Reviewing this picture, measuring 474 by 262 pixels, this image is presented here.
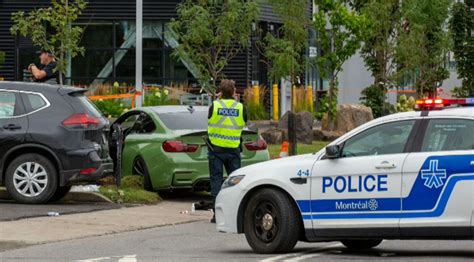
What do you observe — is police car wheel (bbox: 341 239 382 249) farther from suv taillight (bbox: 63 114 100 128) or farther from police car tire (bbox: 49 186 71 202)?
police car tire (bbox: 49 186 71 202)

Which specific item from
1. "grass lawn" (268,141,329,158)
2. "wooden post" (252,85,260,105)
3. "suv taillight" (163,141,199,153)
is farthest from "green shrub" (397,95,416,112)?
"suv taillight" (163,141,199,153)

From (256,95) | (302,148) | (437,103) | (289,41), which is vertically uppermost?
(289,41)

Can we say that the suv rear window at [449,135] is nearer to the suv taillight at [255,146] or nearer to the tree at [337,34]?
the suv taillight at [255,146]

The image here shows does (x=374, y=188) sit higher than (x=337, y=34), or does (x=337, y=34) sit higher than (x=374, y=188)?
(x=337, y=34)

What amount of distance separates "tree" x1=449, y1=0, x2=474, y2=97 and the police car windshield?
71.6ft

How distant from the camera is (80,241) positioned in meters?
14.4

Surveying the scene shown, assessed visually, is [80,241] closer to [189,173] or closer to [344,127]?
[189,173]

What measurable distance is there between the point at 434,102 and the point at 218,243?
324 centimetres

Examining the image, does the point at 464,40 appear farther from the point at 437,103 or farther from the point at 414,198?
the point at 414,198

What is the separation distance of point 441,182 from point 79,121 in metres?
7.44

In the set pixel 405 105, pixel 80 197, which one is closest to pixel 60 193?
pixel 80 197

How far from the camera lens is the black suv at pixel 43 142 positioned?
17.5m

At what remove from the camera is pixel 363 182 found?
11.9 metres

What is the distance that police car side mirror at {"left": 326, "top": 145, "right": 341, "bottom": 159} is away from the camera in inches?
479
